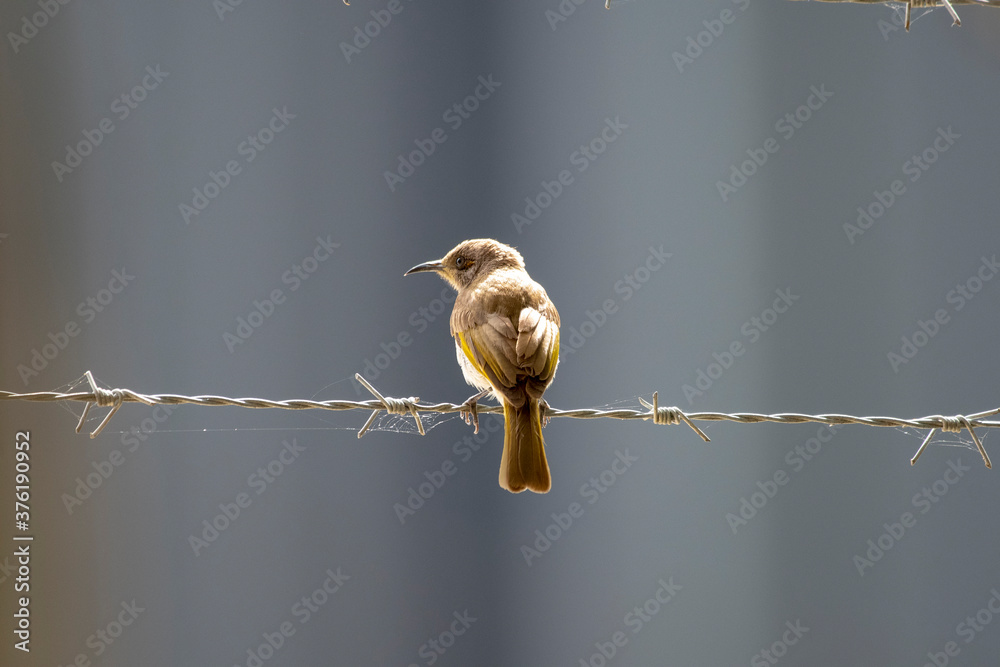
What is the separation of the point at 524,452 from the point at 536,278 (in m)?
5.45

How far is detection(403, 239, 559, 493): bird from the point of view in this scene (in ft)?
12.0

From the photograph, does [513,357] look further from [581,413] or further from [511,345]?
[581,413]

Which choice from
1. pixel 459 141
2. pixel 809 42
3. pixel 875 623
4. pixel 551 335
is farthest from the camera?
pixel 459 141

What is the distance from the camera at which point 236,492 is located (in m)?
8.00

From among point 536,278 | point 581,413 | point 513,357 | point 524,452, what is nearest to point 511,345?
point 513,357

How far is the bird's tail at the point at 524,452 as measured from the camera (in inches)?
142

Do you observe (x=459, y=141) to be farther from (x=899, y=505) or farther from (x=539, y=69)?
(x=899, y=505)

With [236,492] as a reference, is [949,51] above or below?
above

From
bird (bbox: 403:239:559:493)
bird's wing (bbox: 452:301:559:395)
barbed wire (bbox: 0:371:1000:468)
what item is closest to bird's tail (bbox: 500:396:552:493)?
bird (bbox: 403:239:559:493)

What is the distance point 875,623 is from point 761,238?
3866 mm

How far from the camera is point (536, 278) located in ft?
29.5

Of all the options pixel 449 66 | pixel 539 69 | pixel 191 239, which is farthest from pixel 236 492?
pixel 539 69

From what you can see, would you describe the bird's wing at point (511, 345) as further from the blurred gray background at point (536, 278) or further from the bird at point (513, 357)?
the blurred gray background at point (536, 278)

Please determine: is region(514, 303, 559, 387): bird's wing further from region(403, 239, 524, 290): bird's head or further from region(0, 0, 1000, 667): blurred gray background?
region(0, 0, 1000, 667): blurred gray background
